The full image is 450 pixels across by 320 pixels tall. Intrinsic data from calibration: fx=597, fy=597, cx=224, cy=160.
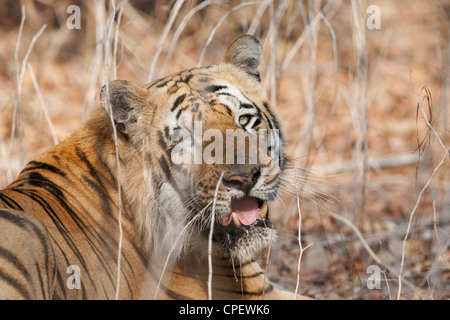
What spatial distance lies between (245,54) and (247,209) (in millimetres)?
967

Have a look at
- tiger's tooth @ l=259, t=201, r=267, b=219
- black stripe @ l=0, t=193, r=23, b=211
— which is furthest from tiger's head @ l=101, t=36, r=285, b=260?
black stripe @ l=0, t=193, r=23, b=211

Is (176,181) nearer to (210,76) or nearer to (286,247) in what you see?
(210,76)

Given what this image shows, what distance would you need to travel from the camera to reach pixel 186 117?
2955 millimetres

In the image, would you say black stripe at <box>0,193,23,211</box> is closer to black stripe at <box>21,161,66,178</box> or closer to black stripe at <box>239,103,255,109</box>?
black stripe at <box>21,161,66,178</box>

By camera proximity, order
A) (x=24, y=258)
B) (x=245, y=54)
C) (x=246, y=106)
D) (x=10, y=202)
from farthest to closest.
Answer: (x=245, y=54), (x=246, y=106), (x=10, y=202), (x=24, y=258)

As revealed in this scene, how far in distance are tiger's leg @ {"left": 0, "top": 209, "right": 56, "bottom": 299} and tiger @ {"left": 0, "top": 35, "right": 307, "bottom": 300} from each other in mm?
163

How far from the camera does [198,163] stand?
2850 mm

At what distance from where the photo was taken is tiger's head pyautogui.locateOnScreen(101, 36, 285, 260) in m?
2.79

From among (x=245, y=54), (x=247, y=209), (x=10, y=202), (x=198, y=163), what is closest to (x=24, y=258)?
(x=10, y=202)

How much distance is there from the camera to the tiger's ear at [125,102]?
113 inches

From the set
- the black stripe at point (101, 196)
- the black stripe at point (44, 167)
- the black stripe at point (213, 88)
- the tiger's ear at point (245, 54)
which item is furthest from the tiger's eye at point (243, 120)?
the black stripe at point (44, 167)

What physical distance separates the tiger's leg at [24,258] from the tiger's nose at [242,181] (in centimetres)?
83

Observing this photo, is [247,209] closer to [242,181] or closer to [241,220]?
[241,220]

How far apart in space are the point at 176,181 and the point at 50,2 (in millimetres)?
6461
